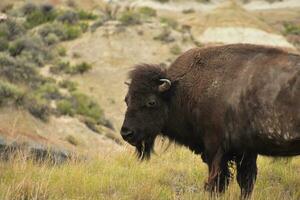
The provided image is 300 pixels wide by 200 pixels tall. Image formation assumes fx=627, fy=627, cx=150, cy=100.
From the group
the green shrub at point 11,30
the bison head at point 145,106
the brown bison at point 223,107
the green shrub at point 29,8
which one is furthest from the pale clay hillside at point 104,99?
the green shrub at point 29,8

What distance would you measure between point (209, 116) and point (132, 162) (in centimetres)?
279

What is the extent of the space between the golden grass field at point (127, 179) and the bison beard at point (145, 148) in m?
0.28

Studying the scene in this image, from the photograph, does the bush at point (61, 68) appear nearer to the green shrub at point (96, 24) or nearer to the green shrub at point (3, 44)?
the green shrub at point (3, 44)

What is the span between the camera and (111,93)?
105 ft

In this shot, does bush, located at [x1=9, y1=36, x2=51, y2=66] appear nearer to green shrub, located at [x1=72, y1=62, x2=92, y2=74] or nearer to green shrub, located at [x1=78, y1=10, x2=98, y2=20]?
green shrub, located at [x1=72, y1=62, x2=92, y2=74]

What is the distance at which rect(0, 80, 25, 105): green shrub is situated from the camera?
73.2ft

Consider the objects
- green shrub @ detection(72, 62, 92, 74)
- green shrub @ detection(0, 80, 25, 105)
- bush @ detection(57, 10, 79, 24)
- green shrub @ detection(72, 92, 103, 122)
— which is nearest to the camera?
green shrub @ detection(0, 80, 25, 105)

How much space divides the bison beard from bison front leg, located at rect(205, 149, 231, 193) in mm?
1154

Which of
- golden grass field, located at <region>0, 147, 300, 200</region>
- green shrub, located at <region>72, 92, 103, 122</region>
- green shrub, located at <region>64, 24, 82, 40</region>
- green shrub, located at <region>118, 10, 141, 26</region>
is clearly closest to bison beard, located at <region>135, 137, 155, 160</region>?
golden grass field, located at <region>0, 147, 300, 200</region>

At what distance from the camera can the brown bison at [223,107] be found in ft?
23.5

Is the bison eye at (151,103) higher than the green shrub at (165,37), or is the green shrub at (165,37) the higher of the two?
the bison eye at (151,103)

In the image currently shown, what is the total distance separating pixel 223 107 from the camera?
7.60 metres

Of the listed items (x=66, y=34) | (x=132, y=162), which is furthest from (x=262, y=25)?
(x=132, y=162)

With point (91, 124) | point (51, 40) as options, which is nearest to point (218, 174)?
point (91, 124)
